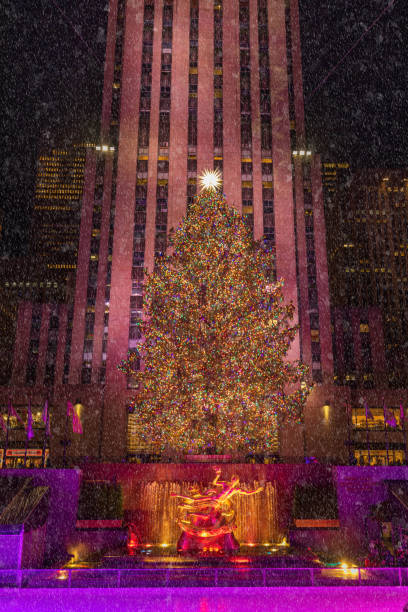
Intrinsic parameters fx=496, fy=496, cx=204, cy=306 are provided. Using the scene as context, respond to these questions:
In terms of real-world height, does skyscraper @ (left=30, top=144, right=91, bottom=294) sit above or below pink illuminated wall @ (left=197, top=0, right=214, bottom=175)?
above

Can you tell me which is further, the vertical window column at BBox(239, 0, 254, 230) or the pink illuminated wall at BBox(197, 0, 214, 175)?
the pink illuminated wall at BBox(197, 0, 214, 175)

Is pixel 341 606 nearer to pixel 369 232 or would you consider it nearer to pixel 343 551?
pixel 343 551

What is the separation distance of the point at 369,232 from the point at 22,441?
281ft

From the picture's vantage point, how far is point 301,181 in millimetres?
47469

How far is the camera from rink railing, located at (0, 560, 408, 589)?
11.3m

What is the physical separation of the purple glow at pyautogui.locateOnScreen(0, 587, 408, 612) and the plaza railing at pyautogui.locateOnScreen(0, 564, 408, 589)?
150 mm

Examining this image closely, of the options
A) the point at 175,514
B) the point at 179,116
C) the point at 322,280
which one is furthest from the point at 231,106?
the point at 175,514

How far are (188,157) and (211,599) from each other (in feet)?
129

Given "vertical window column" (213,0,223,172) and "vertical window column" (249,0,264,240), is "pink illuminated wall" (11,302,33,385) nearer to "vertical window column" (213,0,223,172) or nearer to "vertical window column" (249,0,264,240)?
"vertical window column" (213,0,223,172)

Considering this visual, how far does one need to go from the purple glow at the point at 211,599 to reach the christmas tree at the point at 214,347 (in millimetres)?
11345

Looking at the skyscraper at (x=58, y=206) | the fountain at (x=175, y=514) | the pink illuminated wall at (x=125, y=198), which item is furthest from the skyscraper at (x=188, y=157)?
the skyscraper at (x=58, y=206)

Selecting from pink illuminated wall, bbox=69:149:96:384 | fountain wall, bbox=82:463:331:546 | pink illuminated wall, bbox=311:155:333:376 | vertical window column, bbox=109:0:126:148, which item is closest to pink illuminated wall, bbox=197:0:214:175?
vertical window column, bbox=109:0:126:148

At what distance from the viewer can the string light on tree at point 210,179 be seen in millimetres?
43188

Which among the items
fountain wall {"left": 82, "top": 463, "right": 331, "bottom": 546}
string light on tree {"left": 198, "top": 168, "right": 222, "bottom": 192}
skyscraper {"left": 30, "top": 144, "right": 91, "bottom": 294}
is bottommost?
fountain wall {"left": 82, "top": 463, "right": 331, "bottom": 546}
